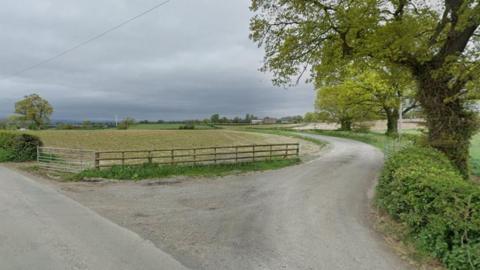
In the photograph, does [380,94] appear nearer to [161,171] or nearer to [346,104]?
[346,104]

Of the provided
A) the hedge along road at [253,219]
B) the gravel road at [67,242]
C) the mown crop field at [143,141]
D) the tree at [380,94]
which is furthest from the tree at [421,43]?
the mown crop field at [143,141]

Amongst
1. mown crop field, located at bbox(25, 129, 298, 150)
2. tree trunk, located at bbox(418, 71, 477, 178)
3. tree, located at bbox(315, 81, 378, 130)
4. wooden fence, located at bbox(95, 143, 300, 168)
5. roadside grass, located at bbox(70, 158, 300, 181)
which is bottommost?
mown crop field, located at bbox(25, 129, 298, 150)

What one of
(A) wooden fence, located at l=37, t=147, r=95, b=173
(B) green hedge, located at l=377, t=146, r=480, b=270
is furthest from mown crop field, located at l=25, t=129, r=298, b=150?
(B) green hedge, located at l=377, t=146, r=480, b=270

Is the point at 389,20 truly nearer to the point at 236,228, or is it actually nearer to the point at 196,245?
the point at 236,228

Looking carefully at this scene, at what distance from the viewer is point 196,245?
13.6 ft

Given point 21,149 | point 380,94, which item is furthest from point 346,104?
point 21,149

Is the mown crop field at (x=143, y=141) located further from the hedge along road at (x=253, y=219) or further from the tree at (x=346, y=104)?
the hedge along road at (x=253, y=219)

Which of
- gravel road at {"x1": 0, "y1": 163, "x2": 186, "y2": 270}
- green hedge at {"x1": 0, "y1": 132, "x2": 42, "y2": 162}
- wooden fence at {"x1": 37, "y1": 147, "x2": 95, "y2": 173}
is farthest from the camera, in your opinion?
green hedge at {"x1": 0, "y1": 132, "x2": 42, "y2": 162}

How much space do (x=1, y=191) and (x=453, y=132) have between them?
14997mm

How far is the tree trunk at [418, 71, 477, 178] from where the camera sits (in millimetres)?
9211

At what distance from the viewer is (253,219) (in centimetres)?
540

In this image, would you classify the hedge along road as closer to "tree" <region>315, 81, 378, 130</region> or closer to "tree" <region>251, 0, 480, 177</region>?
"tree" <region>251, 0, 480, 177</region>

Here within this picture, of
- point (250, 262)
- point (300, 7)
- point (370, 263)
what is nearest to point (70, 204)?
point (250, 262)

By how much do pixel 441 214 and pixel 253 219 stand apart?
3.18 meters
